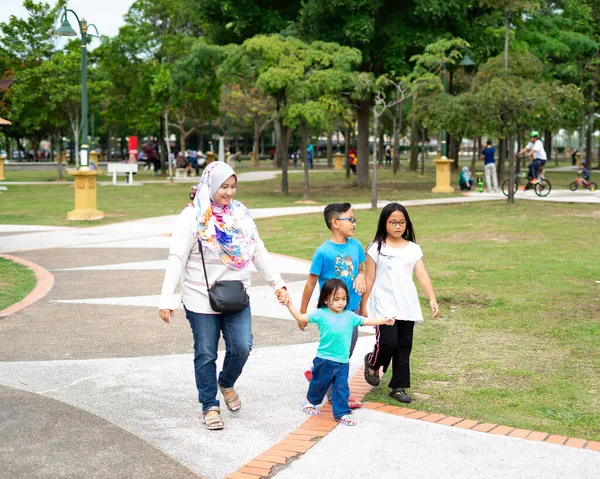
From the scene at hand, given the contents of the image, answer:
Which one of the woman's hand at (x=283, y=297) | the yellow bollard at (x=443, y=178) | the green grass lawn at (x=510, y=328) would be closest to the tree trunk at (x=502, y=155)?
the yellow bollard at (x=443, y=178)

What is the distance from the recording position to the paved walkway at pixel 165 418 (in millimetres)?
4418

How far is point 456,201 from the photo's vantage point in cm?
2348

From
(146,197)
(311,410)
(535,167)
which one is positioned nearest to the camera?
(311,410)

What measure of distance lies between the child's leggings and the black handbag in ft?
3.65

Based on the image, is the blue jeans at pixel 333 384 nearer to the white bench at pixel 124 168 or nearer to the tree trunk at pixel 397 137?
the white bench at pixel 124 168

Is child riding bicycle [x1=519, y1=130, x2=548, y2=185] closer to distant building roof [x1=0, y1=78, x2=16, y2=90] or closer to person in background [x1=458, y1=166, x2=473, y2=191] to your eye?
person in background [x1=458, y1=166, x2=473, y2=191]

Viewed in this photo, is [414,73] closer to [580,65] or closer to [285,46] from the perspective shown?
[285,46]

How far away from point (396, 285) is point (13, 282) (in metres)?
6.25

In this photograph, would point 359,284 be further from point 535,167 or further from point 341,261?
point 535,167

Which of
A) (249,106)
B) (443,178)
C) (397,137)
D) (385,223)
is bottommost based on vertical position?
(385,223)

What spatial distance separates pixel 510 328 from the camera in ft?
25.4

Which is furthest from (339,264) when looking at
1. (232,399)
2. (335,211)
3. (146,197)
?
(146,197)

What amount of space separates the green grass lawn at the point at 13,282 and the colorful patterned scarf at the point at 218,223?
4398 mm

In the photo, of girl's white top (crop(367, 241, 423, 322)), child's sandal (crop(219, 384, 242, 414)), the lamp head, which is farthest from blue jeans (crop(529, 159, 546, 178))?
child's sandal (crop(219, 384, 242, 414))
